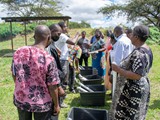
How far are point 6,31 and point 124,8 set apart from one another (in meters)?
12.0

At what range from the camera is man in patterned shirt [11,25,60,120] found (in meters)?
2.12

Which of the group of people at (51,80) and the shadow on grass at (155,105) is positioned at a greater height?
the group of people at (51,80)

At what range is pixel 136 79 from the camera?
241 cm

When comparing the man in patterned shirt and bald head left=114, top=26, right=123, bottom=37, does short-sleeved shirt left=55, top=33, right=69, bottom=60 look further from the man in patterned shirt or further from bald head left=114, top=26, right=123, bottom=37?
the man in patterned shirt

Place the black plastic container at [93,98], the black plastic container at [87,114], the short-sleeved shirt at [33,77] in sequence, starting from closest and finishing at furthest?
1. the short-sleeved shirt at [33,77]
2. the black plastic container at [87,114]
3. the black plastic container at [93,98]

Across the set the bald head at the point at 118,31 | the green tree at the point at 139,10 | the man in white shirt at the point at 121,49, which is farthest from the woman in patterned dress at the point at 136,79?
the green tree at the point at 139,10

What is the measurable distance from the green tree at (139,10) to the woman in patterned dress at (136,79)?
19298mm

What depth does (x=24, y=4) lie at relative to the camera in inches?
1257

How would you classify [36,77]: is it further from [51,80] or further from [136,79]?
[136,79]

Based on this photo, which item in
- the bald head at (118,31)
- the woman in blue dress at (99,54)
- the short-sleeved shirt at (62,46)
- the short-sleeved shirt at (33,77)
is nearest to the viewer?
the short-sleeved shirt at (33,77)

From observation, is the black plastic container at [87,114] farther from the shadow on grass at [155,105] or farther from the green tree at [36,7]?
the green tree at [36,7]

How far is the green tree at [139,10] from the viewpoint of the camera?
20938 mm

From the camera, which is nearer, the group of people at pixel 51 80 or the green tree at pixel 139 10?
the group of people at pixel 51 80

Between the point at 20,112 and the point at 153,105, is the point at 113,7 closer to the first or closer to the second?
the point at 153,105
